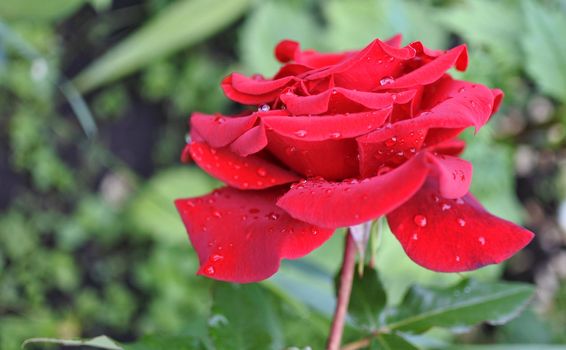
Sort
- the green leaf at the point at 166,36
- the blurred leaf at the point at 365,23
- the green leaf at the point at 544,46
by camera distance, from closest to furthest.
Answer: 1. the green leaf at the point at 544,46
2. the blurred leaf at the point at 365,23
3. the green leaf at the point at 166,36

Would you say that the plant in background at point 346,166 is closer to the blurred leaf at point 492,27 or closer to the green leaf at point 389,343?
the green leaf at point 389,343

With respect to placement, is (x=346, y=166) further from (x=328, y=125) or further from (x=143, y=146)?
(x=143, y=146)

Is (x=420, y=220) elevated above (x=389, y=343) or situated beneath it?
elevated above

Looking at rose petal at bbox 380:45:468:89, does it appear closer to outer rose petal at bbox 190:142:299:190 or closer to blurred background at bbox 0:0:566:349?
outer rose petal at bbox 190:142:299:190

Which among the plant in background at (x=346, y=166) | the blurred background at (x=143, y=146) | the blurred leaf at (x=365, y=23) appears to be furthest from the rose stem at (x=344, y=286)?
the blurred leaf at (x=365, y=23)

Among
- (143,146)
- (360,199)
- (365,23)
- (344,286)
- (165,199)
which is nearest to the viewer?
(360,199)

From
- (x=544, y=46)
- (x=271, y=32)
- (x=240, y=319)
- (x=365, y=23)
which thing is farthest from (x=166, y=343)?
(x=271, y=32)
